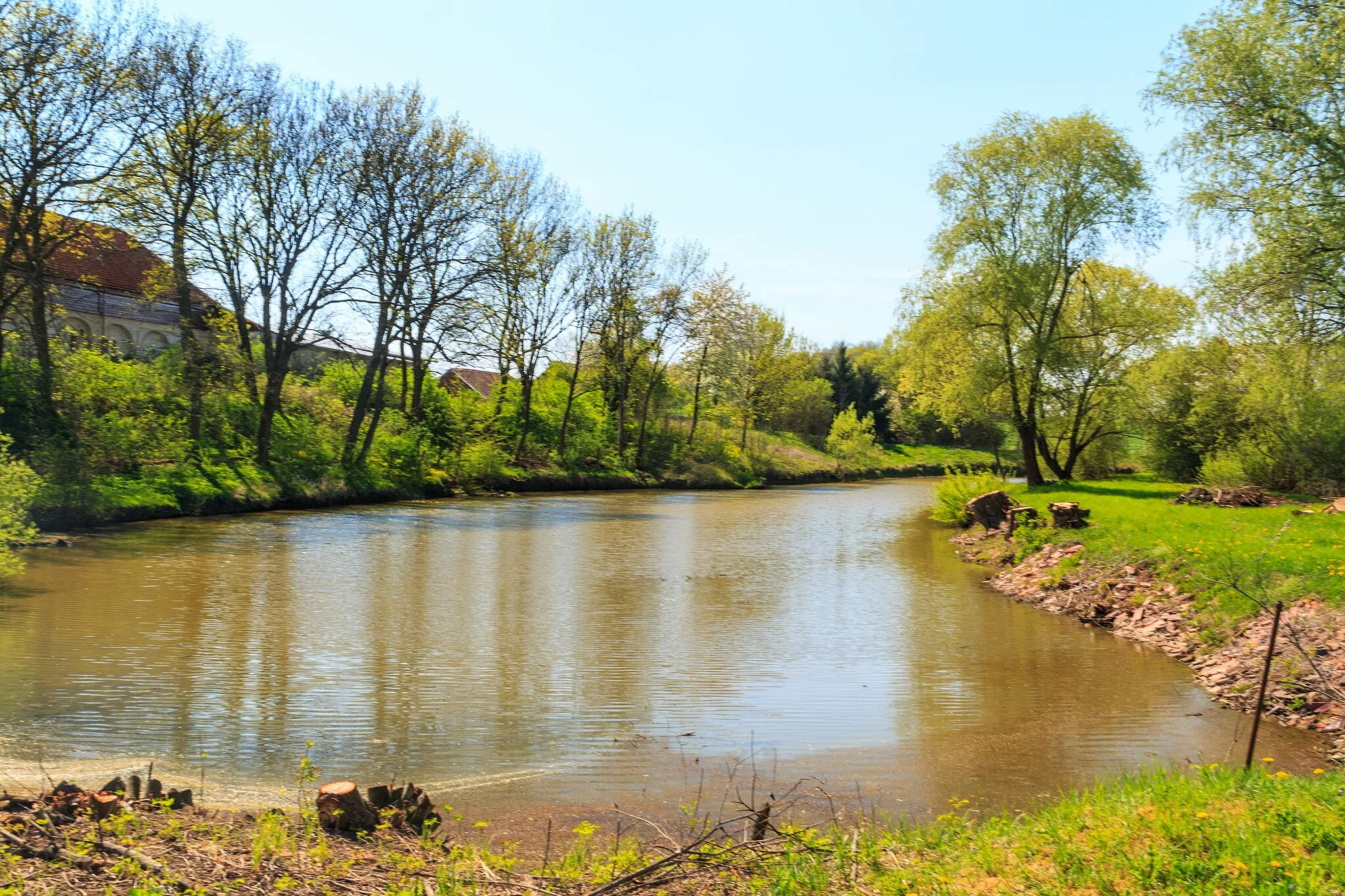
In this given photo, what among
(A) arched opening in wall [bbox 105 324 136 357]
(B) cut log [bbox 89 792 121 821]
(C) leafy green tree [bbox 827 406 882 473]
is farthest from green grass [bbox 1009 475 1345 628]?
(C) leafy green tree [bbox 827 406 882 473]

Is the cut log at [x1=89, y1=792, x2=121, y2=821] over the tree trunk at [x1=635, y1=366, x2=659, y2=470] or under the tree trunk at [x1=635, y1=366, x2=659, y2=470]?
under

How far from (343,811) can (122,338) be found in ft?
131

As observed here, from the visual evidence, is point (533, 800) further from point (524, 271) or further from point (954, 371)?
point (524, 271)

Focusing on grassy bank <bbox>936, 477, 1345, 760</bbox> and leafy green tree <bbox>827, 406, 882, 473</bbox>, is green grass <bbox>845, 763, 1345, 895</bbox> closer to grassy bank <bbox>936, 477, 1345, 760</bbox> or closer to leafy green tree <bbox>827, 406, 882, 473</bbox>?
grassy bank <bbox>936, 477, 1345, 760</bbox>

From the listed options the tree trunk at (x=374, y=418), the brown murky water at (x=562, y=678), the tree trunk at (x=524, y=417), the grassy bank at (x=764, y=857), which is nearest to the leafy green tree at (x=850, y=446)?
the tree trunk at (x=524, y=417)

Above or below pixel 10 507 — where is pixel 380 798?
below

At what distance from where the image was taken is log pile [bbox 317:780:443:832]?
5.04 metres

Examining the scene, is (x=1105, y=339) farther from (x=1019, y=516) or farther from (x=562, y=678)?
(x=562, y=678)

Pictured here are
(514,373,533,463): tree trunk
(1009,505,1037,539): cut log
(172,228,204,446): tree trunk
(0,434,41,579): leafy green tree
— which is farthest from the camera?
(514,373,533,463): tree trunk

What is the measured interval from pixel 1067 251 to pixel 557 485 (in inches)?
901

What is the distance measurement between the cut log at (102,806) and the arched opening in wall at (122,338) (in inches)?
1241

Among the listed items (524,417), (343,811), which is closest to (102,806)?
(343,811)

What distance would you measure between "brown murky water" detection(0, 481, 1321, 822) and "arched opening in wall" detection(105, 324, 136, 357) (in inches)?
693

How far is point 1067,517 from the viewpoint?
1806cm
